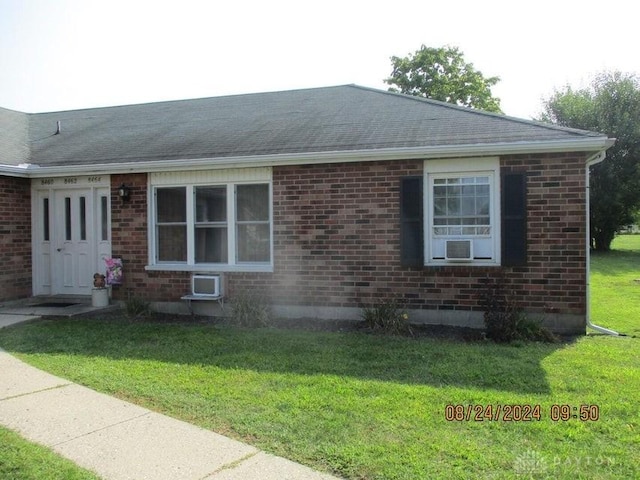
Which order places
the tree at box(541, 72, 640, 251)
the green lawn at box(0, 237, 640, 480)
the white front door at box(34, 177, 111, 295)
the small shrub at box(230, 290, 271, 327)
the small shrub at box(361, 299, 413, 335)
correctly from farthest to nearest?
the tree at box(541, 72, 640, 251) → the white front door at box(34, 177, 111, 295) → the small shrub at box(230, 290, 271, 327) → the small shrub at box(361, 299, 413, 335) → the green lawn at box(0, 237, 640, 480)

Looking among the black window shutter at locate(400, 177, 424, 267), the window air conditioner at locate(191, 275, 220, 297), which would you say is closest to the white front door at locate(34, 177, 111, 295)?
the window air conditioner at locate(191, 275, 220, 297)

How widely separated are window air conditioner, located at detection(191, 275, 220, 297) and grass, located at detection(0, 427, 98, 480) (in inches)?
202

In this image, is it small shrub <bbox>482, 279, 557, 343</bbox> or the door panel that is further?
the door panel

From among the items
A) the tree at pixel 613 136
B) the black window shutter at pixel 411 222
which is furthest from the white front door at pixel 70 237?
the tree at pixel 613 136

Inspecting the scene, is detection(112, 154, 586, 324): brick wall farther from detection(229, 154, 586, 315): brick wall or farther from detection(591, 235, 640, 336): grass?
detection(591, 235, 640, 336): grass

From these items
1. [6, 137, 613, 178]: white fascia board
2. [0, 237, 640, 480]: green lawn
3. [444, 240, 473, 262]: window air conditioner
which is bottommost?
[0, 237, 640, 480]: green lawn

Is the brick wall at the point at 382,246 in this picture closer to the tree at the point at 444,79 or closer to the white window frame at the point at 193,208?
the white window frame at the point at 193,208

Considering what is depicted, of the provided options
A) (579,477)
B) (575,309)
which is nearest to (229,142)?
(575,309)

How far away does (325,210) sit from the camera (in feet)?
28.0

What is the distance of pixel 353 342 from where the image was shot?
271 inches

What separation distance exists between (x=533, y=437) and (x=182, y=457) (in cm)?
245

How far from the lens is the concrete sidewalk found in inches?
134
